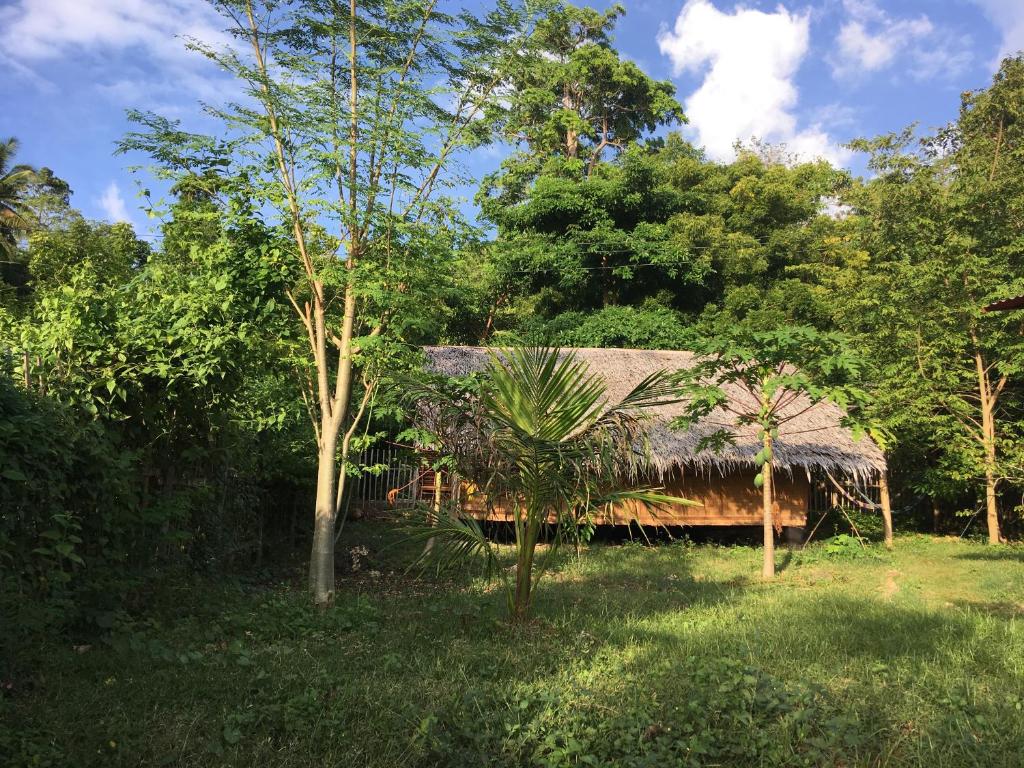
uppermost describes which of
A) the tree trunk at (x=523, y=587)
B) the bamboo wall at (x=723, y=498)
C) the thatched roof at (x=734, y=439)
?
the thatched roof at (x=734, y=439)

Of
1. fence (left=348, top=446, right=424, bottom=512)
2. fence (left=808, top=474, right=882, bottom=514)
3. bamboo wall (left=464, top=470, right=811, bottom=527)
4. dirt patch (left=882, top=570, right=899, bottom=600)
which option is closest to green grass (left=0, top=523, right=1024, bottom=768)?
dirt patch (left=882, top=570, right=899, bottom=600)

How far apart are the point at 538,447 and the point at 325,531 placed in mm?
2810

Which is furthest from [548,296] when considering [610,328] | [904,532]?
[904,532]

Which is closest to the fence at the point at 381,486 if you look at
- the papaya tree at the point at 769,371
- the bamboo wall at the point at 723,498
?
the bamboo wall at the point at 723,498

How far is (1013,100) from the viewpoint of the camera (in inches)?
795

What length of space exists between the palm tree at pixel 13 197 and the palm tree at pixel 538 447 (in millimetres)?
25901

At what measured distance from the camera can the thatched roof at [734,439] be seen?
13148 mm

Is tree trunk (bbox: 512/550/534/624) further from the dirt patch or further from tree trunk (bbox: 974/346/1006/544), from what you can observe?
tree trunk (bbox: 974/346/1006/544)

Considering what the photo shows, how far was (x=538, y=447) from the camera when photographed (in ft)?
17.8

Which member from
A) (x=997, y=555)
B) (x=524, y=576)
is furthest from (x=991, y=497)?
(x=524, y=576)

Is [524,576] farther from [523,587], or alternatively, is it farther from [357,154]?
[357,154]

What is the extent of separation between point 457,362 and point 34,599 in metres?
10.9

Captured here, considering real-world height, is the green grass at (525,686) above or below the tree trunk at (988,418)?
below

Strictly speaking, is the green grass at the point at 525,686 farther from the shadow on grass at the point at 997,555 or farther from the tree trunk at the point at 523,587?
the shadow on grass at the point at 997,555
